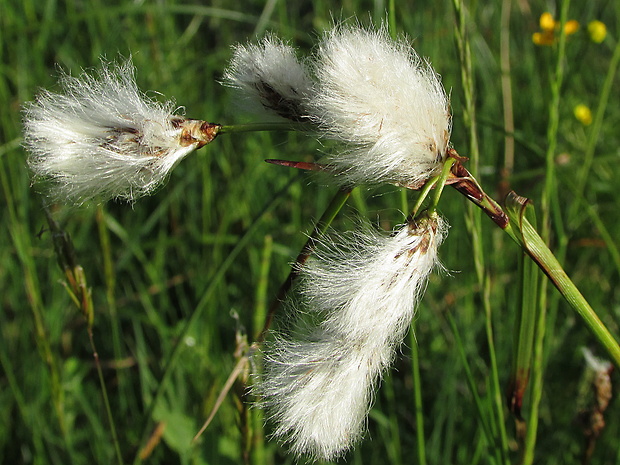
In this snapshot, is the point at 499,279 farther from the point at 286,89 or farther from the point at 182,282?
the point at 286,89

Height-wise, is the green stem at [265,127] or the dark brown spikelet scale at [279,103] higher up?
the dark brown spikelet scale at [279,103]

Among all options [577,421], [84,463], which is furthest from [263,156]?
[577,421]

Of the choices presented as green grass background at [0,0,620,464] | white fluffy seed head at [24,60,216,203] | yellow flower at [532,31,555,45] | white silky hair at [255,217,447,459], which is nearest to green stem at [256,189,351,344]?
white silky hair at [255,217,447,459]

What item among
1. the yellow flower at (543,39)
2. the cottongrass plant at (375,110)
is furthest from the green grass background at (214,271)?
the cottongrass plant at (375,110)

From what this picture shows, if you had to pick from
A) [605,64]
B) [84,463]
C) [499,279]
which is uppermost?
[605,64]

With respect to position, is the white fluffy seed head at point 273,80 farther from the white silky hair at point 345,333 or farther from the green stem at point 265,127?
the white silky hair at point 345,333

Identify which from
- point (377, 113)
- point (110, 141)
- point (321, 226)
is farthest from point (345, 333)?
point (110, 141)
